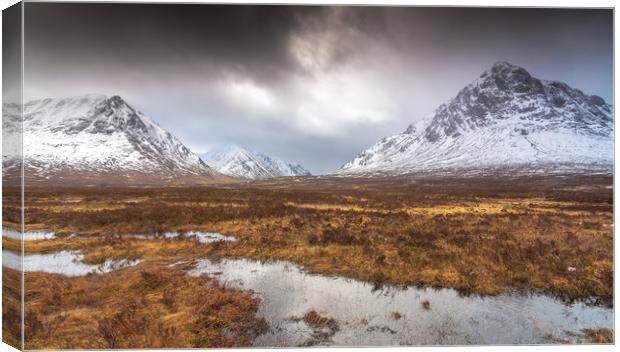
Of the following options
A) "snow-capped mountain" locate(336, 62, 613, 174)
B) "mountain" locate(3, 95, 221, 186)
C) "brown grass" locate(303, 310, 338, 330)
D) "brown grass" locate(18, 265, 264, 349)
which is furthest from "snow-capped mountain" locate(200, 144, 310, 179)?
"brown grass" locate(303, 310, 338, 330)

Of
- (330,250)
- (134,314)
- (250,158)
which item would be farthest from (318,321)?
(250,158)

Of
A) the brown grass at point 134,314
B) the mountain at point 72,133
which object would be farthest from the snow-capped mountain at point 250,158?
the brown grass at point 134,314

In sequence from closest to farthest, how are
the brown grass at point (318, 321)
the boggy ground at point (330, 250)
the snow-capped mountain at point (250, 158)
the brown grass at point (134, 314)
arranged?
the brown grass at point (134, 314)
the boggy ground at point (330, 250)
the brown grass at point (318, 321)
the snow-capped mountain at point (250, 158)

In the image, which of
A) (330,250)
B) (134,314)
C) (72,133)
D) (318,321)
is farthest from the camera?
(330,250)

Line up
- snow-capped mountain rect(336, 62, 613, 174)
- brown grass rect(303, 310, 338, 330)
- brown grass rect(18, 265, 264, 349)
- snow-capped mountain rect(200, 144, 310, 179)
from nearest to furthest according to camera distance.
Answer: brown grass rect(18, 265, 264, 349), brown grass rect(303, 310, 338, 330), snow-capped mountain rect(336, 62, 613, 174), snow-capped mountain rect(200, 144, 310, 179)

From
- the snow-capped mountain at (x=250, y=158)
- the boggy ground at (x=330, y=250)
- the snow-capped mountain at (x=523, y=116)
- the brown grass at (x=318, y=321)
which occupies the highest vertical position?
the snow-capped mountain at (x=523, y=116)

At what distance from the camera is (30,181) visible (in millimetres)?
8344

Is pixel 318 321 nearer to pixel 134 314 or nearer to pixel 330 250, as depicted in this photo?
pixel 330 250

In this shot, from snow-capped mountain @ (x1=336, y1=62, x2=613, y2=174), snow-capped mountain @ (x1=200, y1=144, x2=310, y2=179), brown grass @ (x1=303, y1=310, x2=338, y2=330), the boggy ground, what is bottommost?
brown grass @ (x1=303, y1=310, x2=338, y2=330)

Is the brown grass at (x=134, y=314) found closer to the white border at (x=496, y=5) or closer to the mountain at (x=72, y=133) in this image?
the white border at (x=496, y=5)

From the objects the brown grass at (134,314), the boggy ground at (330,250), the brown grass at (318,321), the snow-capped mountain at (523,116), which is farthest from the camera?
the snow-capped mountain at (523,116)

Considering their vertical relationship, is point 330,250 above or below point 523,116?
below

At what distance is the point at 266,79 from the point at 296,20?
1.90m

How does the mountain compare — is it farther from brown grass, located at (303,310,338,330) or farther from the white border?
brown grass, located at (303,310,338,330)
